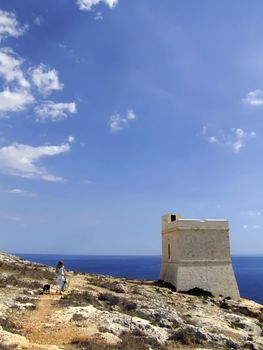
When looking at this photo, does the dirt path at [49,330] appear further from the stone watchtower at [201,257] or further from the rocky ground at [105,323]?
the stone watchtower at [201,257]

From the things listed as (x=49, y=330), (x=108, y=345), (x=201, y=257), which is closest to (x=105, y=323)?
(x=49, y=330)

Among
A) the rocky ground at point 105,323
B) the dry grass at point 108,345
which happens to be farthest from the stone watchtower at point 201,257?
the dry grass at point 108,345

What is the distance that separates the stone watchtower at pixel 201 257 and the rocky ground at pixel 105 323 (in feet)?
24.4

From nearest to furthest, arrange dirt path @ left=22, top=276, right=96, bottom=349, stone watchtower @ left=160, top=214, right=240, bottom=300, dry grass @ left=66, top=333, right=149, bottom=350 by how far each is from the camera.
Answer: dry grass @ left=66, top=333, right=149, bottom=350, dirt path @ left=22, top=276, right=96, bottom=349, stone watchtower @ left=160, top=214, right=240, bottom=300

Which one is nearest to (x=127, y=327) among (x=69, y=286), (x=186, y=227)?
(x=69, y=286)

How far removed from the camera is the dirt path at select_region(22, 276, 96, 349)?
1370 centimetres

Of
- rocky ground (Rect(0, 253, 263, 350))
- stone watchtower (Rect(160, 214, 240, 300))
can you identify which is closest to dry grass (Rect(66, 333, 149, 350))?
rocky ground (Rect(0, 253, 263, 350))

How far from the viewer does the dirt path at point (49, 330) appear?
13.7m

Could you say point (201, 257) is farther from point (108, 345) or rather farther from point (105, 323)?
point (108, 345)

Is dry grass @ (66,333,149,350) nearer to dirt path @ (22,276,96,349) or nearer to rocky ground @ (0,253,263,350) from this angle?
rocky ground @ (0,253,263,350)

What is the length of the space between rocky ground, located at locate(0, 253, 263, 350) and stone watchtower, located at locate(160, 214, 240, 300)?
744 cm

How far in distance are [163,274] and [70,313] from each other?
23569 millimetres

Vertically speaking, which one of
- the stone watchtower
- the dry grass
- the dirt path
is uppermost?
the stone watchtower

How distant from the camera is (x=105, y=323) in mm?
16625
